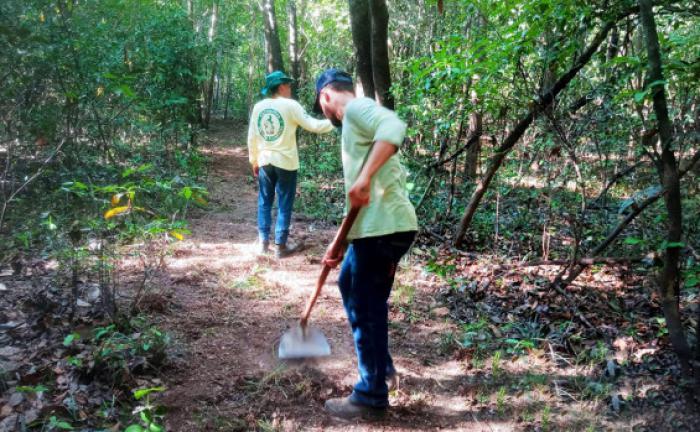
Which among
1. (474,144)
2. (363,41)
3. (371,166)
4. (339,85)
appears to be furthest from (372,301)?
(474,144)

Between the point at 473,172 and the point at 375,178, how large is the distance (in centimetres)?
625

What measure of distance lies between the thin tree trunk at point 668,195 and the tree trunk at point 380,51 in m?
3.59

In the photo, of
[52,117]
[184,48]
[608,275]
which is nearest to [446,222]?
[608,275]

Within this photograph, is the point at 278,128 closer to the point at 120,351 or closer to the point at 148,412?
the point at 120,351

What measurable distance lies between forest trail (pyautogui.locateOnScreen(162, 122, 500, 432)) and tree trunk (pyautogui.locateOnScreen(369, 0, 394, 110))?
223cm

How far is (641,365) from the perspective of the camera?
3.46 meters

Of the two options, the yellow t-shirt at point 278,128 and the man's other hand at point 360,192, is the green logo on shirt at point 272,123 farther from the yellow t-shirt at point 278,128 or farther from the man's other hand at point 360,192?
the man's other hand at point 360,192

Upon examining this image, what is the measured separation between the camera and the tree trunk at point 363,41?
666cm

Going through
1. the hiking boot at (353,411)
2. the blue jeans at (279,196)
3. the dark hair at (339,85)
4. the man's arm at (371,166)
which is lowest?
the hiking boot at (353,411)

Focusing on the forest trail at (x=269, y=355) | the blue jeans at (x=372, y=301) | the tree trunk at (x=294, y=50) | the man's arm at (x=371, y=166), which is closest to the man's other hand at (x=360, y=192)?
the man's arm at (x=371, y=166)

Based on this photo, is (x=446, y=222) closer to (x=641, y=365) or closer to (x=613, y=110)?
(x=613, y=110)

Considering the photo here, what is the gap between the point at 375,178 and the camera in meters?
2.75

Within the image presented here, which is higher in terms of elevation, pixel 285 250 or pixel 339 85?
pixel 339 85

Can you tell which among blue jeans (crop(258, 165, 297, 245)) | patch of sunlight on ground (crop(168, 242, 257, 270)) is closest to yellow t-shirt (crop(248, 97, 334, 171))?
blue jeans (crop(258, 165, 297, 245))
